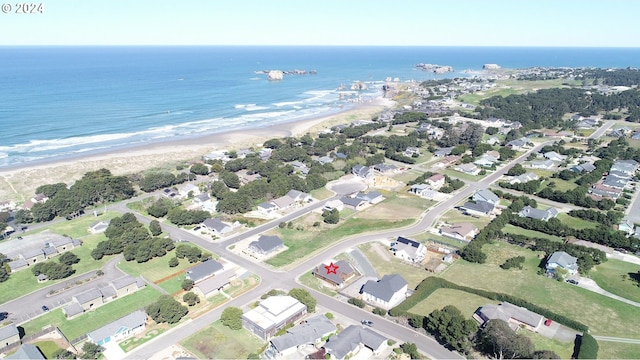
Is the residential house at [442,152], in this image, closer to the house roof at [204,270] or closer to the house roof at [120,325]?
the house roof at [204,270]

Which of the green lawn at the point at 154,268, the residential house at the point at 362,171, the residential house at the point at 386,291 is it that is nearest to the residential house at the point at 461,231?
the residential house at the point at 386,291

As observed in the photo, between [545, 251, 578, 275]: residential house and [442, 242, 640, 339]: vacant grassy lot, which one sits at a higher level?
[545, 251, 578, 275]: residential house

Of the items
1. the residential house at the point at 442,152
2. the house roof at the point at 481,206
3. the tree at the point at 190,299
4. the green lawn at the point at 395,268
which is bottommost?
the green lawn at the point at 395,268

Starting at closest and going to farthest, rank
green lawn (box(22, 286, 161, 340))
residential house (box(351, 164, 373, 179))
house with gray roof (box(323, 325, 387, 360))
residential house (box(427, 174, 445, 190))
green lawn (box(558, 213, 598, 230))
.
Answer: house with gray roof (box(323, 325, 387, 360)), green lawn (box(22, 286, 161, 340)), green lawn (box(558, 213, 598, 230)), residential house (box(427, 174, 445, 190)), residential house (box(351, 164, 373, 179))

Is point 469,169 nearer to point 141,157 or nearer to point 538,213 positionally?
point 538,213

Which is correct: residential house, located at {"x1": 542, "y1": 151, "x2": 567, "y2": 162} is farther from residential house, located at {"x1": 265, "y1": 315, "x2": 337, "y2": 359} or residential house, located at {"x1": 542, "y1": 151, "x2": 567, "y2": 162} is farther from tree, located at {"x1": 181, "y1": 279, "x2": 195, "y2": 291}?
tree, located at {"x1": 181, "y1": 279, "x2": 195, "y2": 291}

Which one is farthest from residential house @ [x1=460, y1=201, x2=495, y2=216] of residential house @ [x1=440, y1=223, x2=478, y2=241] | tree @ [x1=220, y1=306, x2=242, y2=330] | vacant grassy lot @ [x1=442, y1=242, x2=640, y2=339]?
tree @ [x1=220, y1=306, x2=242, y2=330]

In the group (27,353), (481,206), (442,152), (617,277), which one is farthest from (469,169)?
(27,353)

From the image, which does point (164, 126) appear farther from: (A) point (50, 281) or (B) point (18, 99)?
(A) point (50, 281)
